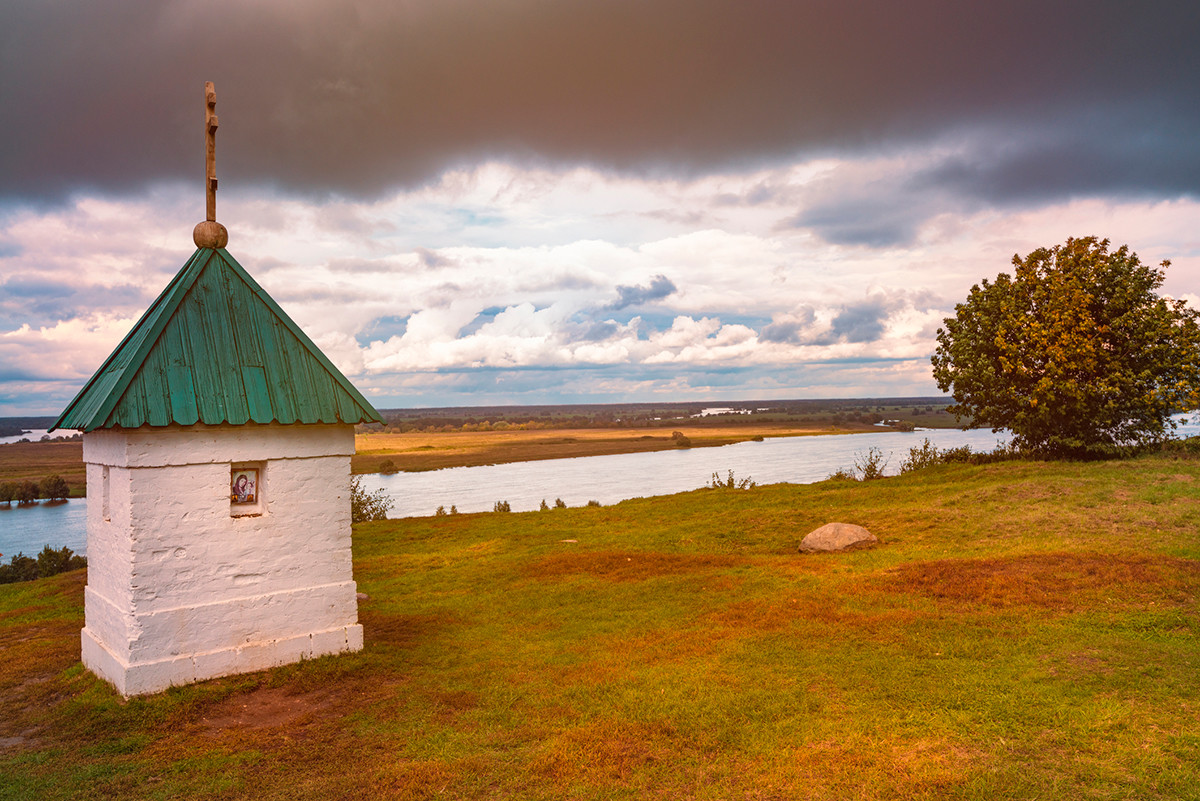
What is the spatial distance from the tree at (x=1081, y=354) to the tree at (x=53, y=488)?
60.2 meters

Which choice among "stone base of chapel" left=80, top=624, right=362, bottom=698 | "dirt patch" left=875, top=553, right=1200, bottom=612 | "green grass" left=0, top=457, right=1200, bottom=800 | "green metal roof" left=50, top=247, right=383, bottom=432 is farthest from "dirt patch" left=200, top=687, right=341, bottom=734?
"dirt patch" left=875, top=553, right=1200, bottom=612

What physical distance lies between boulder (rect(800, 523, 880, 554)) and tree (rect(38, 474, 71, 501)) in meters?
56.7

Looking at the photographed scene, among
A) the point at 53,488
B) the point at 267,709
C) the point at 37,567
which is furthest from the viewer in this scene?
the point at 53,488

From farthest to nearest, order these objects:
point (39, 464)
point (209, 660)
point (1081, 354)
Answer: point (39, 464)
point (1081, 354)
point (209, 660)

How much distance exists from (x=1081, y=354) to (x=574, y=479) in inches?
1627

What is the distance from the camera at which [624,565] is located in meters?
Result: 17.2

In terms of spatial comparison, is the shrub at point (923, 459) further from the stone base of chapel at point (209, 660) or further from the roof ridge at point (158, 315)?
the roof ridge at point (158, 315)

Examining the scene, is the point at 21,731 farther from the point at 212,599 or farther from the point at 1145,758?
the point at 1145,758

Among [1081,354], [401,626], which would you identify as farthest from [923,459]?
[401,626]

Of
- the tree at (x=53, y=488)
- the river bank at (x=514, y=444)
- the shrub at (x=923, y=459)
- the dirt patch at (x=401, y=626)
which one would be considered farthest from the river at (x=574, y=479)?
the dirt patch at (x=401, y=626)

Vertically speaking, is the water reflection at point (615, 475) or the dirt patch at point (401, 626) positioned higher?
the dirt patch at point (401, 626)

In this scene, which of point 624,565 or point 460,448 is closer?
point 624,565

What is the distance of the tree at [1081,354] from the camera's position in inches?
963

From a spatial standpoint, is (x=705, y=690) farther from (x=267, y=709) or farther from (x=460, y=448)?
(x=460, y=448)
